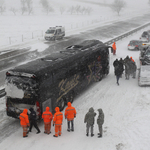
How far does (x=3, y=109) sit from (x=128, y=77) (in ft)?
30.7

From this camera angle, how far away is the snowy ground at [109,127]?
7.88 m

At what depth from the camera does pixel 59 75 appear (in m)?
10.1

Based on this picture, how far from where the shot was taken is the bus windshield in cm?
855

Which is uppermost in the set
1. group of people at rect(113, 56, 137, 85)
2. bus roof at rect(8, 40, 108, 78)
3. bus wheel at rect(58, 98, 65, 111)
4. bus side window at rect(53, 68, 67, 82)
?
bus roof at rect(8, 40, 108, 78)

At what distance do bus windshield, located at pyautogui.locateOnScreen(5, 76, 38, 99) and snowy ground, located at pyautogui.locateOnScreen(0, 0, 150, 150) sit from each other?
1.76 m

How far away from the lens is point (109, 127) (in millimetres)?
9070

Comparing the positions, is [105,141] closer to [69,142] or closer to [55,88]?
[69,142]

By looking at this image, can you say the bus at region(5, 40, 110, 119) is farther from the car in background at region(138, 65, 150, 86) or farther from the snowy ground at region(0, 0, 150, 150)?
the car in background at region(138, 65, 150, 86)

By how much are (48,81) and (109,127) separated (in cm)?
353

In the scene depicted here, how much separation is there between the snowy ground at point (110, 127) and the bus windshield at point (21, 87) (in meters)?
1.76

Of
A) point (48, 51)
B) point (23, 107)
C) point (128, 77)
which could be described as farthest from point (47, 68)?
point (48, 51)

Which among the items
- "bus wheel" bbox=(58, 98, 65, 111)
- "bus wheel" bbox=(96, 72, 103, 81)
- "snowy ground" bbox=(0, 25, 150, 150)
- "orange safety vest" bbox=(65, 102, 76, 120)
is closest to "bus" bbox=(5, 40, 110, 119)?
"bus wheel" bbox=(58, 98, 65, 111)

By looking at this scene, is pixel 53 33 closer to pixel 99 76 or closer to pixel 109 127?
pixel 99 76

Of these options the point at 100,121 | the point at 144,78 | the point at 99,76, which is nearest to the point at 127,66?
the point at 144,78
